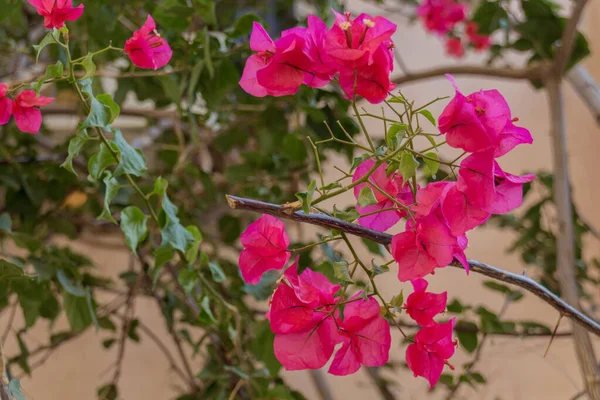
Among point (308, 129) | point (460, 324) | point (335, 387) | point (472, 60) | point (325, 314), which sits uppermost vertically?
point (325, 314)

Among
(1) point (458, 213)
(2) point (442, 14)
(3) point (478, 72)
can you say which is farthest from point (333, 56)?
(2) point (442, 14)

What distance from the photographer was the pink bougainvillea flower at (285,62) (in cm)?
42

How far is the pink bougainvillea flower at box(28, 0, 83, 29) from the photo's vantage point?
18.7 inches

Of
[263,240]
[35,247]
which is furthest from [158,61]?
[35,247]

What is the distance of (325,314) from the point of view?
0.42 m

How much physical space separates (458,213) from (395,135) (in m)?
0.07

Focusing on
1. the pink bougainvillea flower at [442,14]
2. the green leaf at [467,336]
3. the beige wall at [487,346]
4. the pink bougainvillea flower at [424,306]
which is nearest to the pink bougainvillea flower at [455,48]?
the beige wall at [487,346]

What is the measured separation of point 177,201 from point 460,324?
47 centimetres

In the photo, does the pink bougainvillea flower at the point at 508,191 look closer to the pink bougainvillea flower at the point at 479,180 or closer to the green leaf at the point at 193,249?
the pink bougainvillea flower at the point at 479,180

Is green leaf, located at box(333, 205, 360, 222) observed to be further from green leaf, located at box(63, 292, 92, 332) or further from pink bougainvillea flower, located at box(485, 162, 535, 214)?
green leaf, located at box(63, 292, 92, 332)

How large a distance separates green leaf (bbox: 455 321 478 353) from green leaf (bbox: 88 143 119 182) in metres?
0.56

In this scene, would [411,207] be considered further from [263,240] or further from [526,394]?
[526,394]

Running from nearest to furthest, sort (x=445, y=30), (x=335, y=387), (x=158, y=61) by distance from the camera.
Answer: (x=158, y=61) → (x=445, y=30) → (x=335, y=387)

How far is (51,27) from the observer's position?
0.49 metres
